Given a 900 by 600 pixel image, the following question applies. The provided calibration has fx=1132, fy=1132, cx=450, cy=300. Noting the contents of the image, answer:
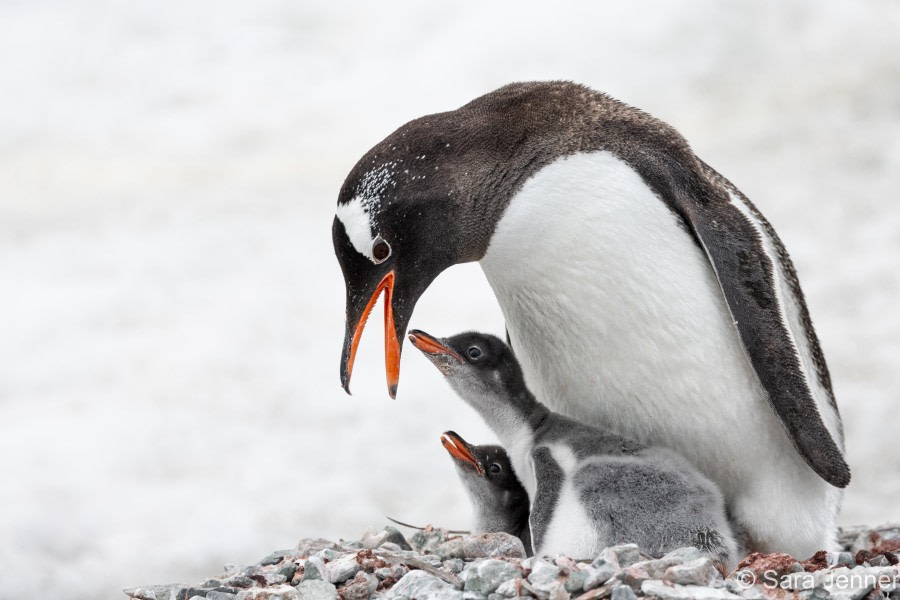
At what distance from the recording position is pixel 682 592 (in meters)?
2.57

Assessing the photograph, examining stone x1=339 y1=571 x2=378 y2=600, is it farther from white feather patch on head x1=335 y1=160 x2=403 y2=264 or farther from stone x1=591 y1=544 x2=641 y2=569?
white feather patch on head x1=335 y1=160 x2=403 y2=264

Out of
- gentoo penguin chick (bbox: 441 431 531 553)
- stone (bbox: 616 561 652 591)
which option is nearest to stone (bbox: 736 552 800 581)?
stone (bbox: 616 561 652 591)

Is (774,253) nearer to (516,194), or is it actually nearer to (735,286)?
(735,286)

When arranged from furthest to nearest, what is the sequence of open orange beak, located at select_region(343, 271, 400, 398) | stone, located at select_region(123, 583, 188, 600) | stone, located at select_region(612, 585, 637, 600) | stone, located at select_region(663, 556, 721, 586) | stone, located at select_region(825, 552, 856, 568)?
stone, located at select_region(825, 552, 856, 568)
open orange beak, located at select_region(343, 271, 400, 398)
stone, located at select_region(123, 583, 188, 600)
stone, located at select_region(663, 556, 721, 586)
stone, located at select_region(612, 585, 637, 600)

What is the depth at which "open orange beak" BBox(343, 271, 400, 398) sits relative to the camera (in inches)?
126

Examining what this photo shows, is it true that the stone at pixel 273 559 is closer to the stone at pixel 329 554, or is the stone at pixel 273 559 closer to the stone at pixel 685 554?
the stone at pixel 329 554

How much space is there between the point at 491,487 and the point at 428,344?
513mm

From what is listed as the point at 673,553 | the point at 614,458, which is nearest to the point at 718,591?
the point at 673,553

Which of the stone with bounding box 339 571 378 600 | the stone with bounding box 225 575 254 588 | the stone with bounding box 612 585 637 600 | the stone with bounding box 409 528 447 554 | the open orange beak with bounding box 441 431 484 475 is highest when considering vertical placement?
the open orange beak with bounding box 441 431 484 475

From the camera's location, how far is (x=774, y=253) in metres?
3.56

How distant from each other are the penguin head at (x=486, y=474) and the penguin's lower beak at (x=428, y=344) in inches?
10.9

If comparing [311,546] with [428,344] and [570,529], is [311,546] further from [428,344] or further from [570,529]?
[570,529]

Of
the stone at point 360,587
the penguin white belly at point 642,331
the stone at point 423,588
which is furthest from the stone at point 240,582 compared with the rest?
the penguin white belly at point 642,331

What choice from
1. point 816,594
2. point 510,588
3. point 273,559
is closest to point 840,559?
point 816,594
